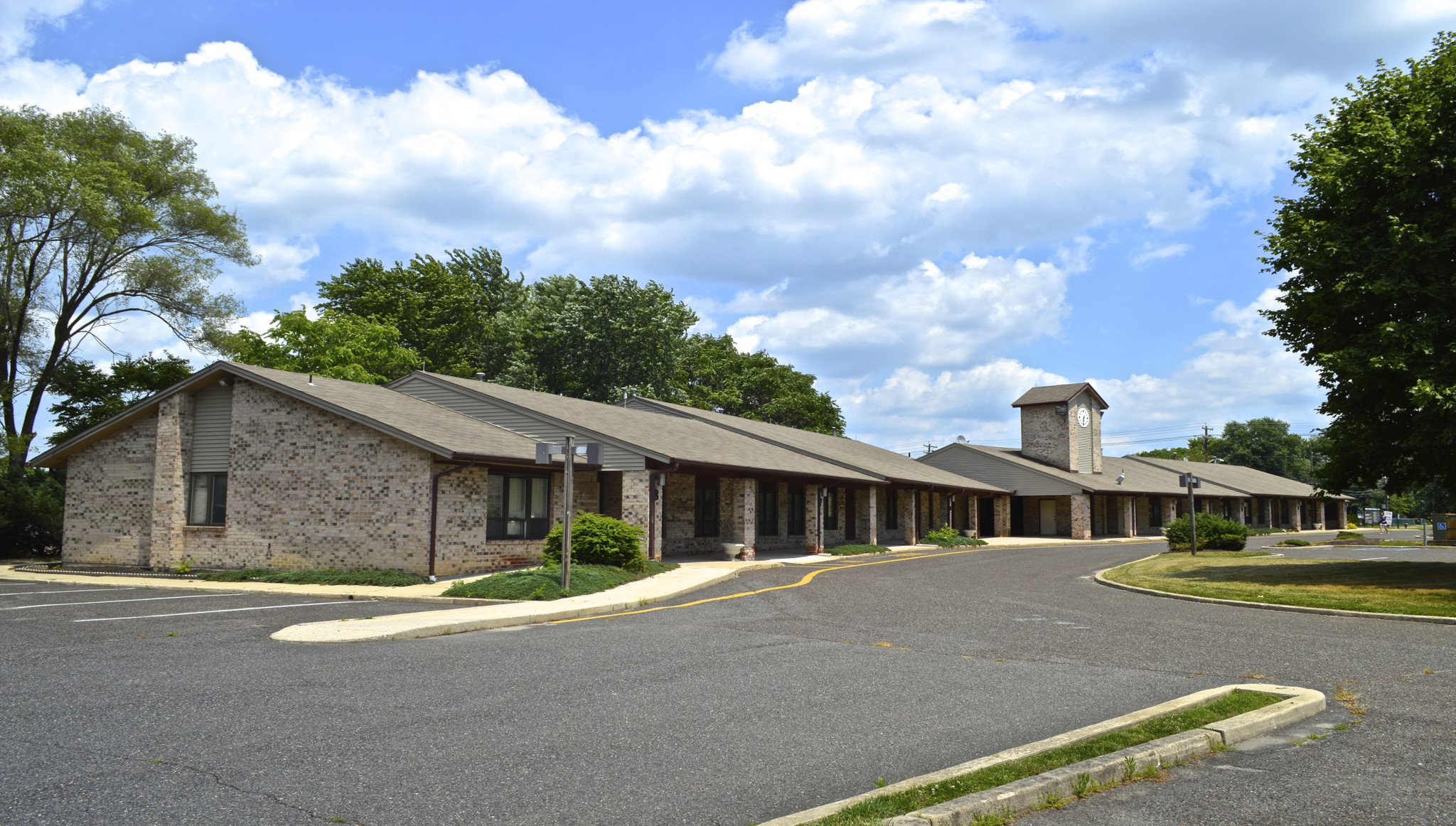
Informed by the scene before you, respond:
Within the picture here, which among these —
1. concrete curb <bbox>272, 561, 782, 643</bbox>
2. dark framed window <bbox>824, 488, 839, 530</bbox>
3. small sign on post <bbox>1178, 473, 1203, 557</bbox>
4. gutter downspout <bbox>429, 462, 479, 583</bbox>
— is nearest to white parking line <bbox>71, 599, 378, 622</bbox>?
concrete curb <bbox>272, 561, 782, 643</bbox>

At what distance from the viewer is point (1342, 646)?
1190 cm

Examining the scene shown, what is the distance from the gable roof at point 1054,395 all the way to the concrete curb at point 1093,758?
47.6 metres

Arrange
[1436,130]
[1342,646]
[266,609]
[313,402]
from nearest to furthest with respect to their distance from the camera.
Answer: [1342,646]
[266,609]
[1436,130]
[313,402]

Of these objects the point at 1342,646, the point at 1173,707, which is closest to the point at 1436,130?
the point at 1342,646

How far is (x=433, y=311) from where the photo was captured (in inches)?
2194

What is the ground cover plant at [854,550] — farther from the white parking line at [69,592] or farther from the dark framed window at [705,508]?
the white parking line at [69,592]

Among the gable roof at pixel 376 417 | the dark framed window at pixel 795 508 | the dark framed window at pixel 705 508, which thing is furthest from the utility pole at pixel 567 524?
the dark framed window at pixel 795 508

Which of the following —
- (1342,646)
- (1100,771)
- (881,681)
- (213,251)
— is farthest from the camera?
(213,251)

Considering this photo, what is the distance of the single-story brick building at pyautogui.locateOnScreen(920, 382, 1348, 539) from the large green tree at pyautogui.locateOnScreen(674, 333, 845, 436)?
12724 mm

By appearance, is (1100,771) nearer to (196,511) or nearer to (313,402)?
(313,402)

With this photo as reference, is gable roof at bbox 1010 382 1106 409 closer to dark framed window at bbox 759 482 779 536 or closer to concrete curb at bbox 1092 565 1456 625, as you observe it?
dark framed window at bbox 759 482 779 536

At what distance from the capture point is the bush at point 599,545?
68.2ft

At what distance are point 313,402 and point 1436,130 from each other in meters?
24.3

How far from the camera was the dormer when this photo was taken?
177 ft
